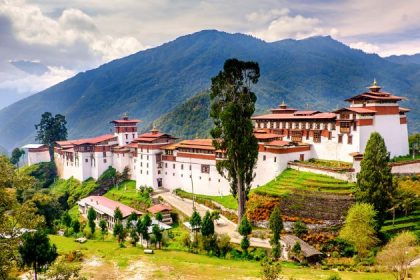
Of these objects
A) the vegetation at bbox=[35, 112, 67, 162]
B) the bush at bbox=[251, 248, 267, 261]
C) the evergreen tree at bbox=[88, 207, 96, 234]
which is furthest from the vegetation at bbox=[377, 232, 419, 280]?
the vegetation at bbox=[35, 112, 67, 162]

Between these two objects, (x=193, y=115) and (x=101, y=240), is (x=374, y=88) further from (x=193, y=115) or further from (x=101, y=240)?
(x=193, y=115)

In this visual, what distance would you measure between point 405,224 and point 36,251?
2975 cm

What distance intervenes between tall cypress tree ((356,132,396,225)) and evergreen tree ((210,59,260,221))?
9.84 metres

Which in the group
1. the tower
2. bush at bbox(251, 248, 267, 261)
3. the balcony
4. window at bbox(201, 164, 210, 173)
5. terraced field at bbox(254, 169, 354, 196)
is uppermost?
the tower

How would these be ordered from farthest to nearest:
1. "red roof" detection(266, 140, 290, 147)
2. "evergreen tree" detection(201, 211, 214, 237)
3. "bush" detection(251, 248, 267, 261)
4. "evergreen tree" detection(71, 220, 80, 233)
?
"red roof" detection(266, 140, 290, 147)
"evergreen tree" detection(71, 220, 80, 233)
"evergreen tree" detection(201, 211, 214, 237)
"bush" detection(251, 248, 267, 261)

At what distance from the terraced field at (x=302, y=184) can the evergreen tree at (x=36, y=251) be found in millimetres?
23583

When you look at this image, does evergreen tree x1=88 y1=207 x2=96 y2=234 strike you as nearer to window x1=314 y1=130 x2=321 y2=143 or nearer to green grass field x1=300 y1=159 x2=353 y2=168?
green grass field x1=300 y1=159 x2=353 y2=168

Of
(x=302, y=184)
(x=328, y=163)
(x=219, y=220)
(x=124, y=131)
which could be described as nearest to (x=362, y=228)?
(x=302, y=184)

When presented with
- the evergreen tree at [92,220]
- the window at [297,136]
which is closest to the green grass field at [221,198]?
the window at [297,136]

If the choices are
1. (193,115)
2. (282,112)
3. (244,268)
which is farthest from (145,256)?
(193,115)

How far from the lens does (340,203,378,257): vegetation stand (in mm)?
33188

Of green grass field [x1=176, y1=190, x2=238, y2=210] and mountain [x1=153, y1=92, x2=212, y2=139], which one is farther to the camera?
mountain [x1=153, y1=92, x2=212, y2=139]

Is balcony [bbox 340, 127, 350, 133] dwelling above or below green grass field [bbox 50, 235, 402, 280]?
above

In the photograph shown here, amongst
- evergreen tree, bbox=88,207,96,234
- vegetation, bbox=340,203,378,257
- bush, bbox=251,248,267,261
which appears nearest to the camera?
vegetation, bbox=340,203,378,257
